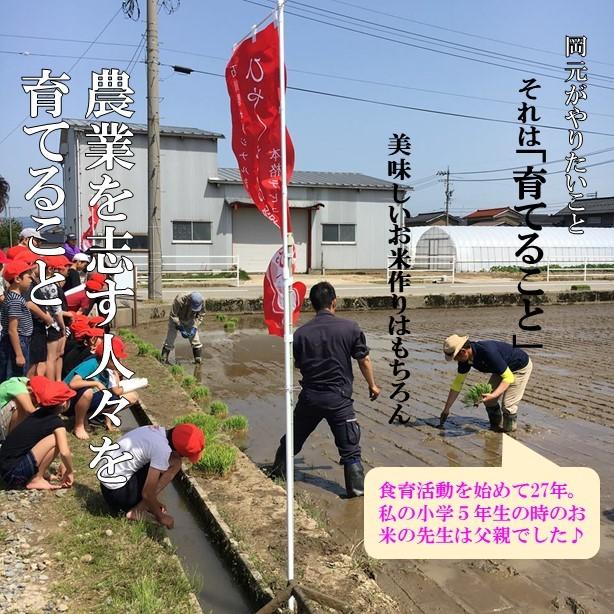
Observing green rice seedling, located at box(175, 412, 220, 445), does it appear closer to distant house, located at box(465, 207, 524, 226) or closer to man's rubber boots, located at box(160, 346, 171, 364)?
man's rubber boots, located at box(160, 346, 171, 364)

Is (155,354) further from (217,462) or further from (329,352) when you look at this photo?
(329,352)

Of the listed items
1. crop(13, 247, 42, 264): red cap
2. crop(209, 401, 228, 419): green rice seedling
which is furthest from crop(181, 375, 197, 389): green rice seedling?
crop(13, 247, 42, 264): red cap

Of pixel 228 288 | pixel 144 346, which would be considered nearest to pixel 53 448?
pixel 144 346

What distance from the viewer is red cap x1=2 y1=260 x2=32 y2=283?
5449 mm

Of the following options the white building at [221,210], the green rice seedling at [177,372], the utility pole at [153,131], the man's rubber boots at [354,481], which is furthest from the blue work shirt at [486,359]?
the white building at [221,210]

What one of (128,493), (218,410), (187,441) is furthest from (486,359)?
(128,493)

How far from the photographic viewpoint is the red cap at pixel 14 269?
5.45m

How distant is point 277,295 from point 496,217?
5727 cm

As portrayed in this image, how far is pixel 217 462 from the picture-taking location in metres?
4.90

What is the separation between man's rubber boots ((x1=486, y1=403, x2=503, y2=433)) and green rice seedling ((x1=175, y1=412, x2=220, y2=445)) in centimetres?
280

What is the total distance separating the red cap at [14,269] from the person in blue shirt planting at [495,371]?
386cm

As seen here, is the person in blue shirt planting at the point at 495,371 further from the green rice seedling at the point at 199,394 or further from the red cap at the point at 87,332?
the red cap at the point at 87,332

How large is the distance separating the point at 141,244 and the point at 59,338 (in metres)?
18.0

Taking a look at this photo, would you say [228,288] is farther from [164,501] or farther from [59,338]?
[164,501]
